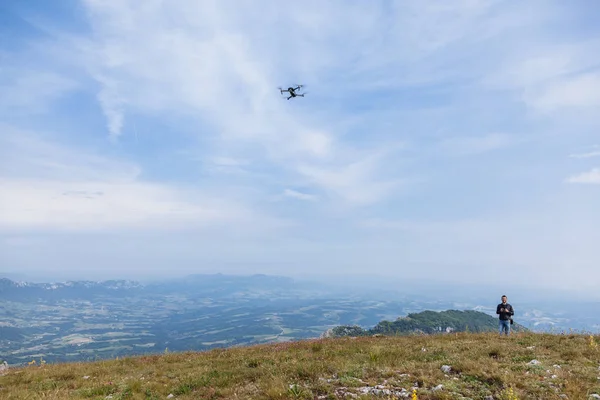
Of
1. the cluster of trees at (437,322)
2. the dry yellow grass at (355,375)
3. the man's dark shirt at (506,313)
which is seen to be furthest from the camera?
the cluster of trees at (437,322)

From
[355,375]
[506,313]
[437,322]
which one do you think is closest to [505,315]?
[506,313]

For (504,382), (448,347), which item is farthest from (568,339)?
(504,382)

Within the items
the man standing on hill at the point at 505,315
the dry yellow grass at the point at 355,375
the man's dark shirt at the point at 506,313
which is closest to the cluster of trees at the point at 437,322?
the man standing on hill at the point at 505,315

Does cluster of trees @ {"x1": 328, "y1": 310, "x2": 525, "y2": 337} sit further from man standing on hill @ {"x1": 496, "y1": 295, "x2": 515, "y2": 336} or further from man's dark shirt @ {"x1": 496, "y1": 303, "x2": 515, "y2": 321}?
man's dark shirt @ {"x1": 496, "y1": 303, "x2": 515, "y2": 321}

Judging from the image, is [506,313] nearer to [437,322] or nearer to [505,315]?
[505,315]

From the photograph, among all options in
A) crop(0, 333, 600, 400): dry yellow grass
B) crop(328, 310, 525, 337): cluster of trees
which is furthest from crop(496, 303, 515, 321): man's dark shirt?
crop(328, 310, 525, 337): cluster of trees

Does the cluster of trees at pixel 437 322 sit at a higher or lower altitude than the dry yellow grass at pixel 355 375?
lower

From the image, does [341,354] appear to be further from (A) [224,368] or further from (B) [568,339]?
(B) [568,339]

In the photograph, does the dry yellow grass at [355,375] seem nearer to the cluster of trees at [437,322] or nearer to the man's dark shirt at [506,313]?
the man's dark shirt at [506,313]
